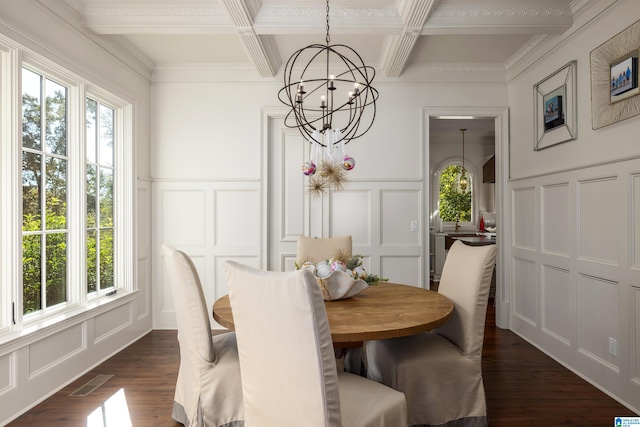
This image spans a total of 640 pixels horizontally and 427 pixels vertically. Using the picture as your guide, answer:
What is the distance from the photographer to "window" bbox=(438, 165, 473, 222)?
7.25 m

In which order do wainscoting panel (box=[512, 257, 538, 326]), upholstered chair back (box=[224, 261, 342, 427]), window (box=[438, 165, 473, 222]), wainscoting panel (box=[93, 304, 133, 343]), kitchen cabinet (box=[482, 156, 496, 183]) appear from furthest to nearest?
1. window (box=[438, 165, 473, 222])
2. kitchen cabinet (box=[482, 156, 496, 183])
3. wainscoting panel (box=[512, 257, 538, 326])
4. wainscoting panel (box=[93, 304, 133, 343])
5. upholstered chair back (box=[224, 261, 342, 427])

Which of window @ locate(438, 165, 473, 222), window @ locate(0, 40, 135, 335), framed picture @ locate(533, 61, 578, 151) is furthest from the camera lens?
window @ locate(438, 165, 473, 222)

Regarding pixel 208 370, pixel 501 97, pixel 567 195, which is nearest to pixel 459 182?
pixel 501 97

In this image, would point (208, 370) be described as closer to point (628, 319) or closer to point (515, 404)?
point (515, 404)

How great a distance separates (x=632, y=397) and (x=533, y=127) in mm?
2198

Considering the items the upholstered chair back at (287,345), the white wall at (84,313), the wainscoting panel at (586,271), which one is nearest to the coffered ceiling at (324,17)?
the white wall at (84,313)

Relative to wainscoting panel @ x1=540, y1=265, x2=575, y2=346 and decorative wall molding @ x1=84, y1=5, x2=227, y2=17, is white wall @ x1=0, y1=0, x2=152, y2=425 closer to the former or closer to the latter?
decorative wall molding @ x1=84, y1=5, x2=227, y2=17

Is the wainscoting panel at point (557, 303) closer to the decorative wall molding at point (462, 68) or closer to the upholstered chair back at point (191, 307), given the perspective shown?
the decorative wall molding at point (462, 68)

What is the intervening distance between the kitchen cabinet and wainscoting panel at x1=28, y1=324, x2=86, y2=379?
230 inches

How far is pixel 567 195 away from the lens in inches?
116

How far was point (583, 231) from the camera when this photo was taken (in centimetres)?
276

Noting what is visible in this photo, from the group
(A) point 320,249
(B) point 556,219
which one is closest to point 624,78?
(B) point 556,219

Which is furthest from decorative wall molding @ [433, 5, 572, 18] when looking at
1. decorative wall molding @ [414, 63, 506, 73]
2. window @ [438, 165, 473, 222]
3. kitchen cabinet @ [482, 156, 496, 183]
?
window @ [438, 165, 473, 222]

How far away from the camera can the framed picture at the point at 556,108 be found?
114 inches
